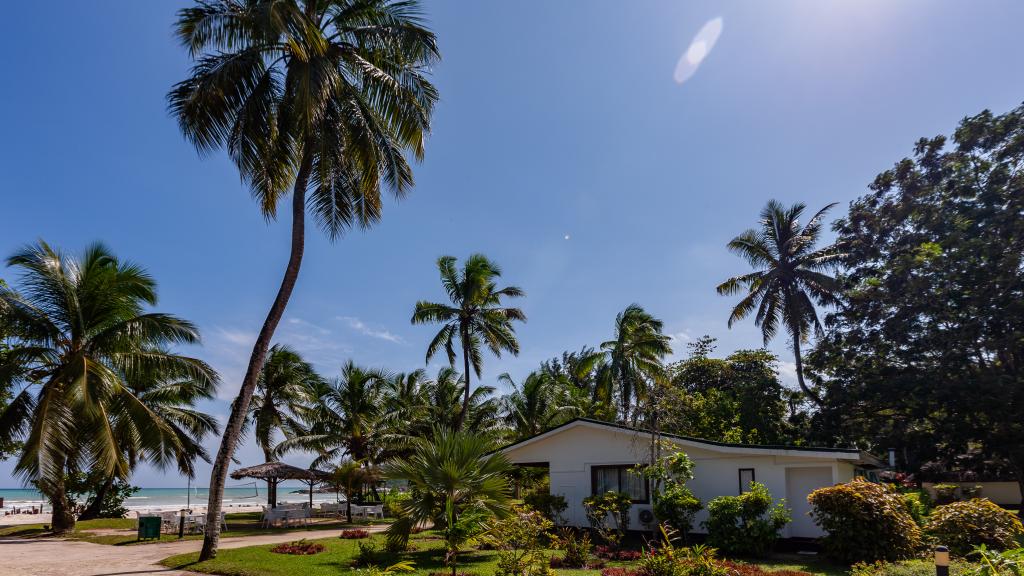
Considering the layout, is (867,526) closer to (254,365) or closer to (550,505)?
(550,505)

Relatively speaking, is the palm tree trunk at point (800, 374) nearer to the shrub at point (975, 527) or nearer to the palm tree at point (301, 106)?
the shrub at point (975, 527)

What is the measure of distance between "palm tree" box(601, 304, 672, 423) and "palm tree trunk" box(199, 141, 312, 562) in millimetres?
19281

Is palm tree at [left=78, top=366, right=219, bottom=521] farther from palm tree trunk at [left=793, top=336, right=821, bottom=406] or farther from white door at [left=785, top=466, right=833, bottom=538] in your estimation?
palm tree trunk at [left=793, top=336, right=821, bottom=406]

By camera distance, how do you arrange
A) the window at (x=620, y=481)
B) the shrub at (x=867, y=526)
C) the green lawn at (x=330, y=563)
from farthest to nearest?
the window at (x=620, y=481)
the shrub at (x=867, y=526)
the green lawn at (x=330, y=563)

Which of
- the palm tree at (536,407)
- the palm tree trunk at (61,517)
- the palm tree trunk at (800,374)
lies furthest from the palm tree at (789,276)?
the palm tree trunk at (61,517)

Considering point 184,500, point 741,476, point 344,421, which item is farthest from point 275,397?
point 184,500

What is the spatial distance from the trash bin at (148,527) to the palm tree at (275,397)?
12.6m

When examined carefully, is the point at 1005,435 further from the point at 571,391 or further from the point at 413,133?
the point at 413,133

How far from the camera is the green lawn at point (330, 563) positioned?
1206 cm

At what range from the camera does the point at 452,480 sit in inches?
461

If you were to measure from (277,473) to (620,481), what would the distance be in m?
16.2

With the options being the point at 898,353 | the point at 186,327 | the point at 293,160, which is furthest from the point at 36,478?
the point at 898,353

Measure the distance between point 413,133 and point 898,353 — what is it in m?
27.3

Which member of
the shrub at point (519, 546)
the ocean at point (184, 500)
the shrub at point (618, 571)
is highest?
the shrub at point (519, 546)
